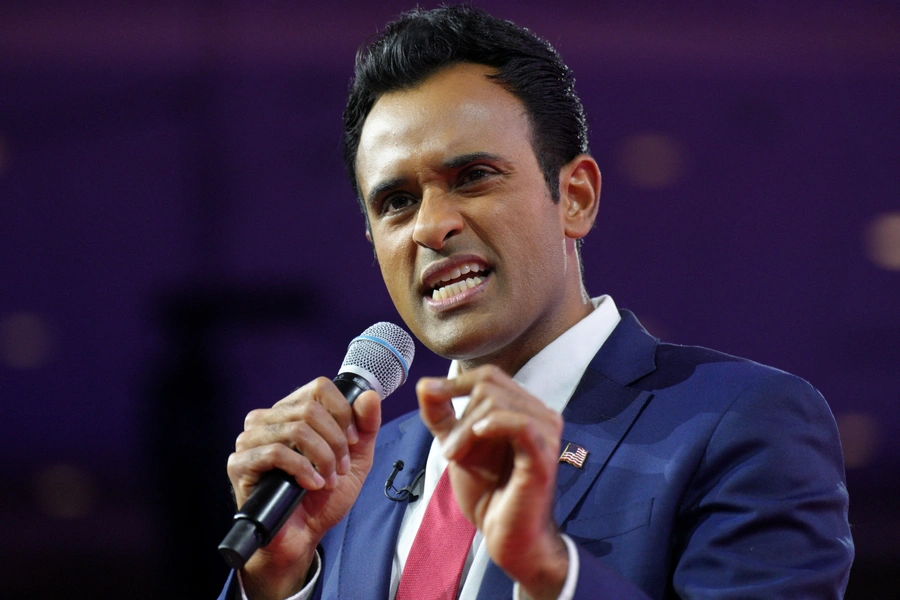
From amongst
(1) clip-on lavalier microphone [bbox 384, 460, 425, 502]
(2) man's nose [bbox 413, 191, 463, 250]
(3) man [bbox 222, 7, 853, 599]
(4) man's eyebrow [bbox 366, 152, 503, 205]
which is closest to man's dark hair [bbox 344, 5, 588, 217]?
(3) man [bbox 222, 7, 853, 599]

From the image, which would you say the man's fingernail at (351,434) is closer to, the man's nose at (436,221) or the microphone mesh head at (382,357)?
the microphone mesh head at (382,357)

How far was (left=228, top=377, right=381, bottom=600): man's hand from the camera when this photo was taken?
143 cm

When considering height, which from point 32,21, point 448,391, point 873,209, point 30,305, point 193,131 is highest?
point 32,21

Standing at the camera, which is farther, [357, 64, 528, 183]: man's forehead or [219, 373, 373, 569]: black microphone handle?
[357, 64, 528, 183]: man's forehead

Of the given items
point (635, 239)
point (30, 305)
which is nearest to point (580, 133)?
point (635, 239)

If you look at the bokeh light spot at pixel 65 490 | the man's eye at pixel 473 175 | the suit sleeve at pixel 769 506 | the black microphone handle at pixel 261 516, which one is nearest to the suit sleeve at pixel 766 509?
the suit sleeve at pixel 769 506

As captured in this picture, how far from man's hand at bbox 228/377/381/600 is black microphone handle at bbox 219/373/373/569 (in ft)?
0.07

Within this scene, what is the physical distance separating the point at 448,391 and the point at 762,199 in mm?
2262

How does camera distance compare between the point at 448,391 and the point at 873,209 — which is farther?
the point at 873,209

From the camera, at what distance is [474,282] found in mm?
1772

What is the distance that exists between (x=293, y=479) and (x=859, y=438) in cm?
228

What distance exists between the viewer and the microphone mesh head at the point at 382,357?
5.27 feet

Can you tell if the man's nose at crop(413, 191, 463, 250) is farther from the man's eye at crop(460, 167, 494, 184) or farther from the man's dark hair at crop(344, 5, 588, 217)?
the man's dark hair at crop(344, 5, 588, 217)

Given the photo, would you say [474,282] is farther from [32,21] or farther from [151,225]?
[32,21]
